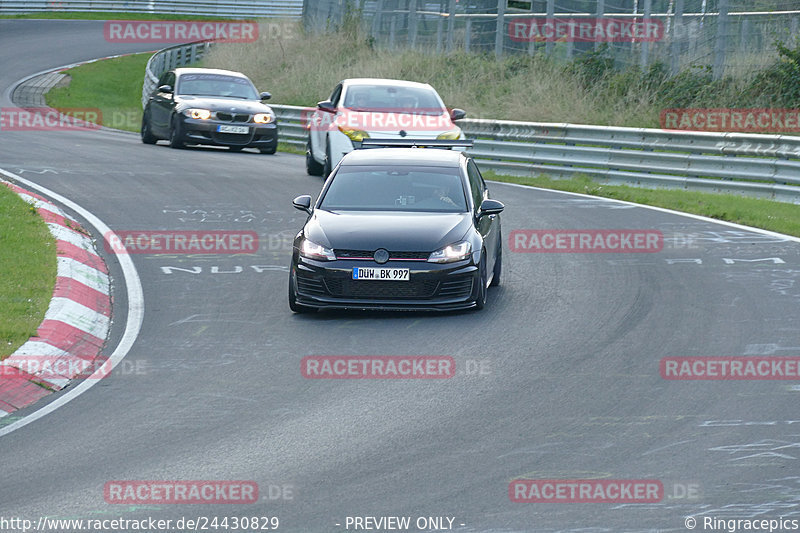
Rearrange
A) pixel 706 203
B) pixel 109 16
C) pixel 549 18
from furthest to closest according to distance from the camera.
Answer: pixel 109 16 → pixel 549 18 → pixel 706 203

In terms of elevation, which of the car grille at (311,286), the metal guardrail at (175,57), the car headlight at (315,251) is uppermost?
the car headlight at (315,251)

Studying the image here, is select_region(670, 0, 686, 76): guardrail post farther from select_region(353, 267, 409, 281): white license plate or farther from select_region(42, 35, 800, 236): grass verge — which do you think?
select_region(353, 267, 409, 281): white license plate

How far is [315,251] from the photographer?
11.6m

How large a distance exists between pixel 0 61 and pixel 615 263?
1381 inches

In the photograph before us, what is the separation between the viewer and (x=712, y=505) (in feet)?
21.2

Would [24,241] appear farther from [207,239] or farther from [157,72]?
[157,72]

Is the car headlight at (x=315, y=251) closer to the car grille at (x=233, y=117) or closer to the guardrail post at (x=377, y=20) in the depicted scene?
the car grille at (x=233, y=117)

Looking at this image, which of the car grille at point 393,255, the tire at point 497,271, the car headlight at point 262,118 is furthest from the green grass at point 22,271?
the car headlight at point 262,118

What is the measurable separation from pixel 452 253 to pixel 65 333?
341 cm

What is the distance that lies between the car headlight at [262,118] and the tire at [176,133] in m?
1.51

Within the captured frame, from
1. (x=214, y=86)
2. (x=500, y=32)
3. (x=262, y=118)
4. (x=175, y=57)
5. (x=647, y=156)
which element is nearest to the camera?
(x=647, y=156)

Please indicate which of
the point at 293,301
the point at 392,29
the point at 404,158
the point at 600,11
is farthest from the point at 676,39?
the point at 293,301

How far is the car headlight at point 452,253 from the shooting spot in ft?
37.6

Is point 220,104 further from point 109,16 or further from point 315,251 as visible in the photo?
point 109,16
